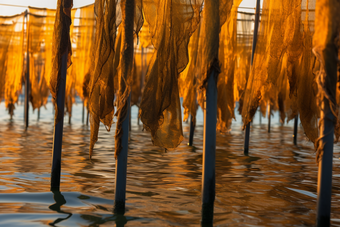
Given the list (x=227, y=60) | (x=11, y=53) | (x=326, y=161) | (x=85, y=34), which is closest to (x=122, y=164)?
(x=326, y=161)

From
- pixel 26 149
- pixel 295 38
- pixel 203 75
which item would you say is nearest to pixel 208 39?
pixel 203 75

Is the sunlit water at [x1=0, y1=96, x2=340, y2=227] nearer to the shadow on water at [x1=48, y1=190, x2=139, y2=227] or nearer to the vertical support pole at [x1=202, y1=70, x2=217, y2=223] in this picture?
the shadow on water at [x1=48, y1=190, x2=139, y2=227]

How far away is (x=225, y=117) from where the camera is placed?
6.82 m

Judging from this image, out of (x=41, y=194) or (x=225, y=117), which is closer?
(x=41, y=194)

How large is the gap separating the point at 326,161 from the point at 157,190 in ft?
8.02

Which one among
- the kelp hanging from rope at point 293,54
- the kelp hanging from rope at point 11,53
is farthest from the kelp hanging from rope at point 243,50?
the kelp hanging from rope at point 11,53

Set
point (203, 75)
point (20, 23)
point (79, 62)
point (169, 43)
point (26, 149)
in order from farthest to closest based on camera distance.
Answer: point (79, 62), point (20, 23), point (26, 149), point (169, 43), point (203, 75)

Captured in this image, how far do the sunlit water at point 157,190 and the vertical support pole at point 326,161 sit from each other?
69 cm

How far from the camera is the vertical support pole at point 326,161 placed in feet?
9.23

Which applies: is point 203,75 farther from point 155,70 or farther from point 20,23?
point 20,23

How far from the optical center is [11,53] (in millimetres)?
11906

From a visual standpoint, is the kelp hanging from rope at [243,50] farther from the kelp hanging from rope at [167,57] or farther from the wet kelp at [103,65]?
the wet kelp at [103,65]

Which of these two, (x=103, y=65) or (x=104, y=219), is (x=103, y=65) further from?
(x=104, y=219)

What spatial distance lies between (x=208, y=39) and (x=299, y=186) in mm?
3122
